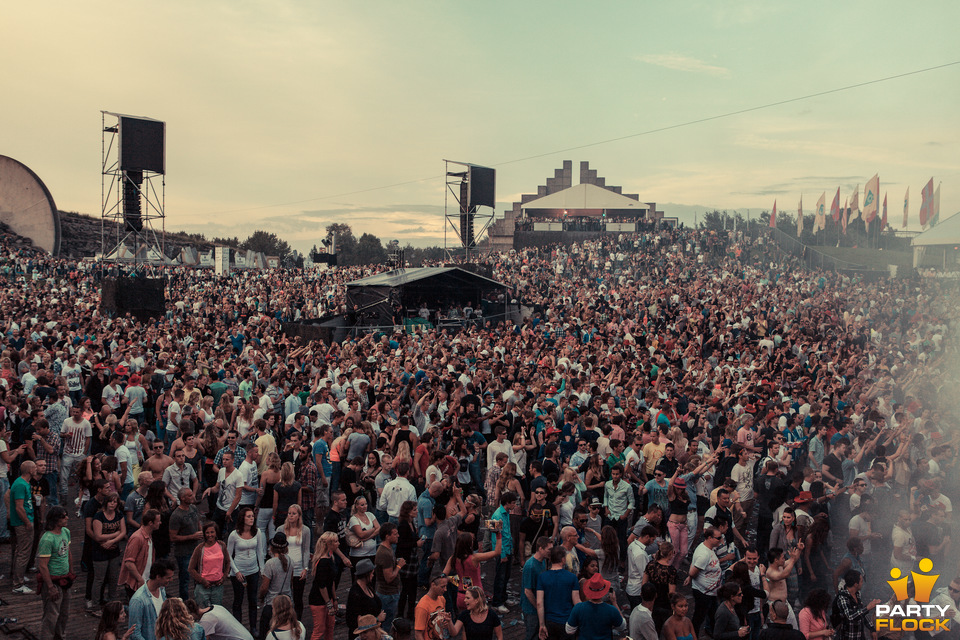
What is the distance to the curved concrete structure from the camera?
5622 centimetres

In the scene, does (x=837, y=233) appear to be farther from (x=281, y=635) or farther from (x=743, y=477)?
(x=281, y=635)

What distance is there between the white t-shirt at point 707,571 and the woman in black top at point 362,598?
113 inches

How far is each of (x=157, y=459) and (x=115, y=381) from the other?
4437 mm

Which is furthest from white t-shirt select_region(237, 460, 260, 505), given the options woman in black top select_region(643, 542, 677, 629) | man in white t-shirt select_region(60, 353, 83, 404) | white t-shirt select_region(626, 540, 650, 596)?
man in white t-shirt select_region(60, 353, 83, 404)

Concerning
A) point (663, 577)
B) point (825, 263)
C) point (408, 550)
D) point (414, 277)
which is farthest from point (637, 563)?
Result: point (825, 263)

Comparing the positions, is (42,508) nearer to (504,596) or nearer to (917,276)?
(504,596)

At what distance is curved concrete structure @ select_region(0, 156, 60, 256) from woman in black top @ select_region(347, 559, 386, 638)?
60.2 m

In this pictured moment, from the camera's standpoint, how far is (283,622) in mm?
4984

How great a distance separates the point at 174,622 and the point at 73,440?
5.19 meters

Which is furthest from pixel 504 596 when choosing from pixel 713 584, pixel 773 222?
pixel 773 222

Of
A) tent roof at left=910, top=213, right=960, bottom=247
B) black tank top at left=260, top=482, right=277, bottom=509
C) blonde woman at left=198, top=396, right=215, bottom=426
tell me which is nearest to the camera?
black tank top at left=260, top=482, right=277, bottom=509

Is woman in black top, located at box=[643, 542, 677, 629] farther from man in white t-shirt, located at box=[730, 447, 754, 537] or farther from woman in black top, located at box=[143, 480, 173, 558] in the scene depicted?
woman in black top, located at box=[143, 480, 173, 558]

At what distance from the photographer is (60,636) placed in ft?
20.2

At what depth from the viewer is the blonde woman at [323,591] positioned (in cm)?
596
